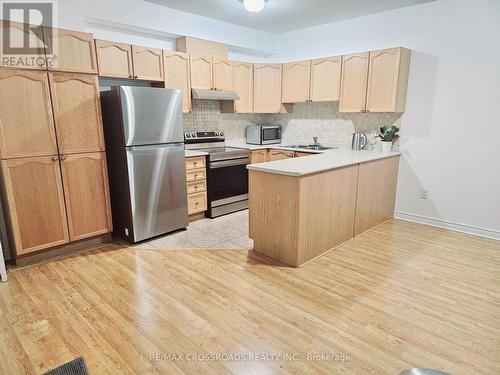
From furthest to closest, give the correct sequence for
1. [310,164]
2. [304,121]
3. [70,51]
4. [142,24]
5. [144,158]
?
[304,121]
[142,24]
[144,158]
[310,164]
[70,51]

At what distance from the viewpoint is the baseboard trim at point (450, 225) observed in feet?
11.7

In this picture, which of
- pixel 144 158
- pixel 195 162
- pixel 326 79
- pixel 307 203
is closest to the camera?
pixel 307 203

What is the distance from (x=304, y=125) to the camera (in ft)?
16.9

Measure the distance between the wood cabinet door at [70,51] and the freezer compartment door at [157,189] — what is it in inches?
34.7

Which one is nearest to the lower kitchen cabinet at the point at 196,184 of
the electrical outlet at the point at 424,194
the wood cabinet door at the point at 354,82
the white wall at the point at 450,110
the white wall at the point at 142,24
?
the white wall at the point at 142,24

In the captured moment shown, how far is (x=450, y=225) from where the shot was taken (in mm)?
3832

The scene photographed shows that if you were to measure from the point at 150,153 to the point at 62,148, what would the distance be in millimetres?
804

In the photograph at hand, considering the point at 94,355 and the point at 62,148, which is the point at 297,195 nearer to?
the point at 94,355

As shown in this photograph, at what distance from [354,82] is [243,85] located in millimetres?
1637

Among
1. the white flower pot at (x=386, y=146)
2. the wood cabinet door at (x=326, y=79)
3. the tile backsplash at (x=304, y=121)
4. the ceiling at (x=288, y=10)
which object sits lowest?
the white flower pot at (x=386, y=146)

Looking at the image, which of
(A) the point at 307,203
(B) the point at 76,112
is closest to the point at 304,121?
(A) the point at 307,203

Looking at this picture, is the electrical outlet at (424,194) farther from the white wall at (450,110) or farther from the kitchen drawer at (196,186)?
the kitchen drawer at (196,186)

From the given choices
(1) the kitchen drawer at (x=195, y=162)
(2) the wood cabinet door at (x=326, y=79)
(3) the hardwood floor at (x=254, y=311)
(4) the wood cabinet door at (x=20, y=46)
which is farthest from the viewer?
(2) the wood cabinet door at (x=326, y=79)

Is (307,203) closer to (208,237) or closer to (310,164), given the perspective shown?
(310,164)
